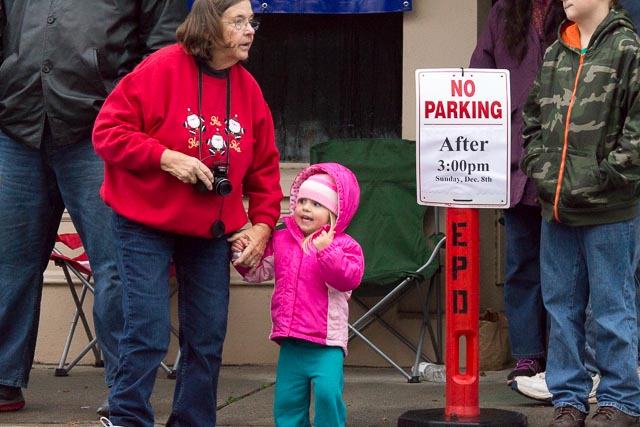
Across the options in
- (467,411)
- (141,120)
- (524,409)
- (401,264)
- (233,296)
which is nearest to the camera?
(141,120)

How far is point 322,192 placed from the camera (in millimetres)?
5043

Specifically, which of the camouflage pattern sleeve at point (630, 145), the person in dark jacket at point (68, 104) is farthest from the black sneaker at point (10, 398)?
the camouflage pattern sleeve at point (630, 145)

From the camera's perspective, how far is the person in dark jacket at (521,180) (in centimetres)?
594

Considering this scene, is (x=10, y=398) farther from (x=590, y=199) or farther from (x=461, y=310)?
(x=590, y=199)

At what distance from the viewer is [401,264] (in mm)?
6703

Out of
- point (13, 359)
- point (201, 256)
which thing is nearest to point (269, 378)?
point (13, 359)

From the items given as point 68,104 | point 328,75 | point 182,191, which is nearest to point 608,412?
point 182,191

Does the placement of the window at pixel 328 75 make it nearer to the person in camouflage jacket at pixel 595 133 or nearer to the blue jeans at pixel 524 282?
the blue jeans at pixel 524 282

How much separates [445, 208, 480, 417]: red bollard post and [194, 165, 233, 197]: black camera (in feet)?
3.08

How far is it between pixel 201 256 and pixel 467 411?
1.22 metres

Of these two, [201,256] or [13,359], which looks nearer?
[201,256]

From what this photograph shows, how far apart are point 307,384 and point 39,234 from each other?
150 cm

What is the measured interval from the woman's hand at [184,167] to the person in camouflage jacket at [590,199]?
4.45 feet

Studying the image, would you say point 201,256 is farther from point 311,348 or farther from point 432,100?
point 432,100
